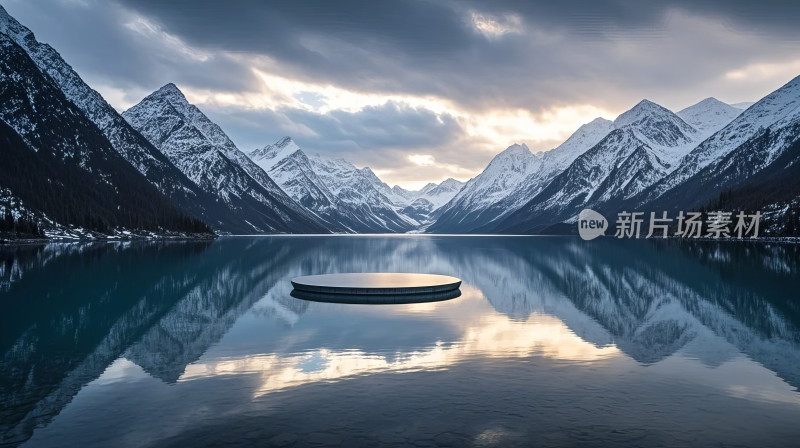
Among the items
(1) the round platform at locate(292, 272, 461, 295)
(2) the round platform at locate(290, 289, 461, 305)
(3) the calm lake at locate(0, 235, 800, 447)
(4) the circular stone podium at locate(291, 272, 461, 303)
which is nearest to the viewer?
(3) the calm lake at locate(0, 235, 800, 447)

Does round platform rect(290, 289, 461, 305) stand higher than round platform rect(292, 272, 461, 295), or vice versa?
round platform rect(292, 272, 461, 295)

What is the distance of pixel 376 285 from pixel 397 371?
107ft

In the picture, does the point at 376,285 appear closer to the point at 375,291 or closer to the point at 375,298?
the point at 375,291

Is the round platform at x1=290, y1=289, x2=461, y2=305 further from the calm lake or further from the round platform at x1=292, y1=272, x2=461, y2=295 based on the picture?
the calm lake

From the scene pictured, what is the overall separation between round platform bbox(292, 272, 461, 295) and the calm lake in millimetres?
4815

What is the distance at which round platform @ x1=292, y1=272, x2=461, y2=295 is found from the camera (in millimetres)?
55625

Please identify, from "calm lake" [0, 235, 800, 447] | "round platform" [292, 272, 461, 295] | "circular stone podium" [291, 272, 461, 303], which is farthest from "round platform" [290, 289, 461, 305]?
"calm lake" [0, 235, 800, 447]

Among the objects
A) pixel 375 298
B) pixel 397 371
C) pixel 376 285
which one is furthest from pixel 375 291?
pixel 397 371

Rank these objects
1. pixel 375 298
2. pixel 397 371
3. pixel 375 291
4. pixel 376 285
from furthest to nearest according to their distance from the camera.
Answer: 1. pixel 376 285
2. pixel 375 291
3. pixel 375 298
4. pixel 397 371

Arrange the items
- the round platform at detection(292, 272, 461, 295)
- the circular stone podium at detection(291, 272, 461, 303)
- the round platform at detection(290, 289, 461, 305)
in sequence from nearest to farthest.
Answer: the round platform at detection(290, 289, 461, 305)
the circular stone podium at detection(291, 272, 461, 303)
the round platform at detection(292, 272, 461, 295)

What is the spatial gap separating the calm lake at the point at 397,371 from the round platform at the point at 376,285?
481cm

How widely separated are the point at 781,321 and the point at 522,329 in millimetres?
20750

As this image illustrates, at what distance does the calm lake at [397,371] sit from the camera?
17906 millimetres

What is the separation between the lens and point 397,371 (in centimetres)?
2578
